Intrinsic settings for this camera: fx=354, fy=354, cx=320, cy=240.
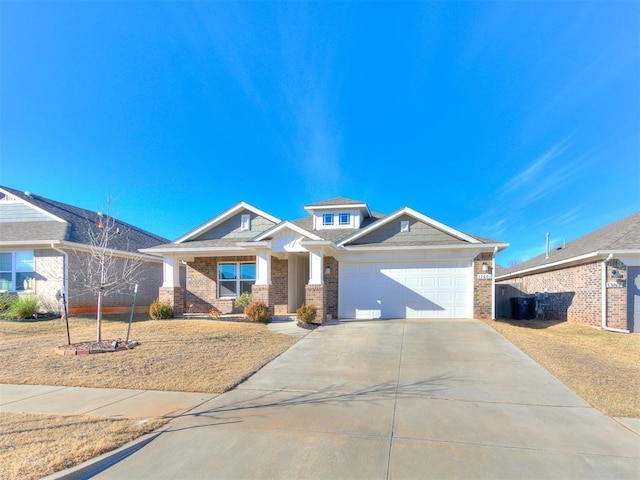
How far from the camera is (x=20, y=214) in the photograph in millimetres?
16734

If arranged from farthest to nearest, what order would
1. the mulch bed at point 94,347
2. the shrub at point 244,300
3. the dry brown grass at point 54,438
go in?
the shrub at point 244,300 → the mulch bed at point 94,347 → the dry brown grass at point 54,438

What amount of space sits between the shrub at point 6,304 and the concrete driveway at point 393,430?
12733 mm

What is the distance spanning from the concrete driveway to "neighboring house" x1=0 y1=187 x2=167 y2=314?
12282mm

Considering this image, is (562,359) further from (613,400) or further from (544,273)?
(544,273)

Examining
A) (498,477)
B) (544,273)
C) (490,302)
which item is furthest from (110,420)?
(544,273)

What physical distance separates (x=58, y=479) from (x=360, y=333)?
862 centimetres

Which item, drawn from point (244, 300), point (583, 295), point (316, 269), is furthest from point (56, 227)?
point (583, 295)

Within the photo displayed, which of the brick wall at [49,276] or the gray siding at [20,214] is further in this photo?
the gray siding at [20,214]

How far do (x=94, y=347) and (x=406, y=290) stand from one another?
10562 mm

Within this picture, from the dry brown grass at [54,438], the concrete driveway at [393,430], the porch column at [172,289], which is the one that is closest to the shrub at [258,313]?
the porch column at [172,289]

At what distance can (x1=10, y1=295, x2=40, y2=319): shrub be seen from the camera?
44.2 feet

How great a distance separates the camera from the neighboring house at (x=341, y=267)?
1362 cm

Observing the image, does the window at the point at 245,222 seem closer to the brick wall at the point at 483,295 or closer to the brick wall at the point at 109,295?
the brick wall at the point at 109,295

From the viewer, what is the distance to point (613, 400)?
5410 mm
